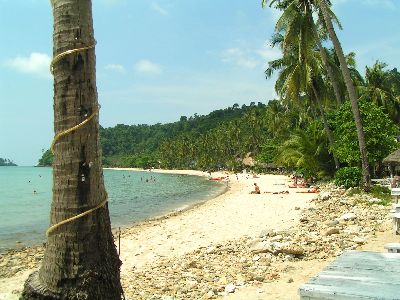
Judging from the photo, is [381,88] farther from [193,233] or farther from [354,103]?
[193,233]

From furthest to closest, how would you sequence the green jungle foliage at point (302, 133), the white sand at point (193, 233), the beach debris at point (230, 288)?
the green jungle foliage at point (302, 133), the white sand at point (193, 233), the beach debris at point (230, 288)

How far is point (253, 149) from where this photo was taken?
7444 centimetres

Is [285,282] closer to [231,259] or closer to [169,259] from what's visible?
[231,259]

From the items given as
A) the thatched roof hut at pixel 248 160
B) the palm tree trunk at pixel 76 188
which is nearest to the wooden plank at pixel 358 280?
the palm tree trunk at pixel 76 188

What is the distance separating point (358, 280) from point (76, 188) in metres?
2.04

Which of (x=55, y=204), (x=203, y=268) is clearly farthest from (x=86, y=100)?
(x=203, y=268)

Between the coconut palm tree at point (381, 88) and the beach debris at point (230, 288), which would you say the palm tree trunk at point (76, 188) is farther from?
the coconut palm tree at point (381, 88)

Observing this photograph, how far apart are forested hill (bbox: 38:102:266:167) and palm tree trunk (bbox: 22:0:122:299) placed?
12268cm

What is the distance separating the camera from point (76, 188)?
9.85ft

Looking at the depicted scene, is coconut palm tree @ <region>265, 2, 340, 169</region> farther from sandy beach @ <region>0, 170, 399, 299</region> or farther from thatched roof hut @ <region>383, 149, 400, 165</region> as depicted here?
sandy beach @ <region>0, 170, 399, 299</region>

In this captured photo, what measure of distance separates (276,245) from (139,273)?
2.88m

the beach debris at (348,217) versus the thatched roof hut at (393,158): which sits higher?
the thatched roof hut at (393,158)

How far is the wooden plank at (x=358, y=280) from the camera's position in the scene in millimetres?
2389

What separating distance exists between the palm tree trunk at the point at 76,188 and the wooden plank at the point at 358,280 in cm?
150
